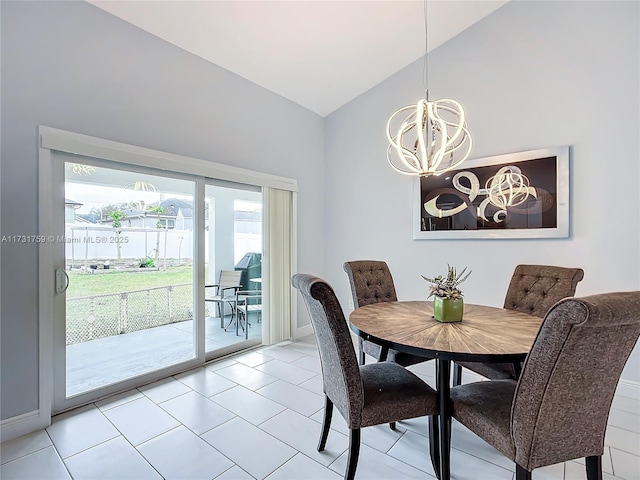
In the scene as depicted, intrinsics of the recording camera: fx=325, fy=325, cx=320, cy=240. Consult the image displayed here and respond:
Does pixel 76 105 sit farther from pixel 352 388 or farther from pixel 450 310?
pixel 450 310

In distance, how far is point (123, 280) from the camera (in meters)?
2.88

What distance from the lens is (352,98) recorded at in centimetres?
439

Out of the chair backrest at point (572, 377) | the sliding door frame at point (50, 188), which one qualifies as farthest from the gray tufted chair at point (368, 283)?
the sliding door frame at point (50, 188)

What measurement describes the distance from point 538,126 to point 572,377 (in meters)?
2.66

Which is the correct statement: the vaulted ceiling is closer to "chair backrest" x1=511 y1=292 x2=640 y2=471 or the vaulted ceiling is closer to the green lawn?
the green lawn

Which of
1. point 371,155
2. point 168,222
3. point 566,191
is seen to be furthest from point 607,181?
point 168,222

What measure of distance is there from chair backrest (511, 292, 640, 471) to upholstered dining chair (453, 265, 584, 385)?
0.76 m

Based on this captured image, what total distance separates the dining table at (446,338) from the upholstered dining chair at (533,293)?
0.64 ft

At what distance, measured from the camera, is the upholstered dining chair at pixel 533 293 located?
2.23 m

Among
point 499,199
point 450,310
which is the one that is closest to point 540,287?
point 450,310

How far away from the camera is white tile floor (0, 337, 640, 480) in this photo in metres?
1.84

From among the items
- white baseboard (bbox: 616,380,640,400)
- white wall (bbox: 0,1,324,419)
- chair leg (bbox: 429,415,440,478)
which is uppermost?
white wall (bbox: 0,1,324,419)

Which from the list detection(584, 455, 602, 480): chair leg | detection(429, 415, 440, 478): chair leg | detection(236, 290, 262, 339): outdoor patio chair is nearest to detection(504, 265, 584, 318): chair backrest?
detection(584, 455, 602, 480): chair leg

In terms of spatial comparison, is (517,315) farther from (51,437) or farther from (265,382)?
(51,437)
